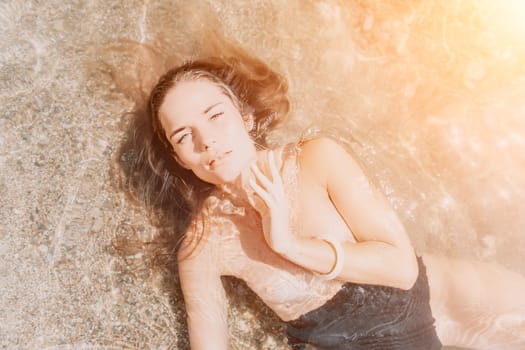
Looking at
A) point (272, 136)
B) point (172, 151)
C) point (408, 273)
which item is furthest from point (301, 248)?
point (272, 136)

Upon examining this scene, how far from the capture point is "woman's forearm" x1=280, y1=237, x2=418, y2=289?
195 cm

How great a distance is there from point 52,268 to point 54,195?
34cm

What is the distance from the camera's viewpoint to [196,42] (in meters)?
2.63

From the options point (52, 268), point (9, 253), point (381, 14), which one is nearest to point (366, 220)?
point (381, 14)

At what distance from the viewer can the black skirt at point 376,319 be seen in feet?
6.69

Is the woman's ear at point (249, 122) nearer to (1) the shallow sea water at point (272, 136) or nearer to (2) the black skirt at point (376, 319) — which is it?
(1) the shallow sea water at point (272, 136)

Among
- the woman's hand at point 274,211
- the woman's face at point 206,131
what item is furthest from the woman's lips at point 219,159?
the woman's hand at point 274,211

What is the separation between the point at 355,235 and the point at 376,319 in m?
0.33

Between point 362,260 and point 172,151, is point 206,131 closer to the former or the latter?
point 172,151

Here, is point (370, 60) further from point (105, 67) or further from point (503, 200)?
point (105, 67)

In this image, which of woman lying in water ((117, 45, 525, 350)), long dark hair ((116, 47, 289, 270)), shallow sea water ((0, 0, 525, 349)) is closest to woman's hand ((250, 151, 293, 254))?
woman lying in water ((117, 45, 525, 350))

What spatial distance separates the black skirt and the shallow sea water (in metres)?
0.40

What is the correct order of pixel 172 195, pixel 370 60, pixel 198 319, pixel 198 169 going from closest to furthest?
1. pixel 198 169
2. pixel 198 319
3. pixel 172 195
4. pixel 370 60

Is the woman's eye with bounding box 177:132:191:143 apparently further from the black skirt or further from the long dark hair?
the black skirt
